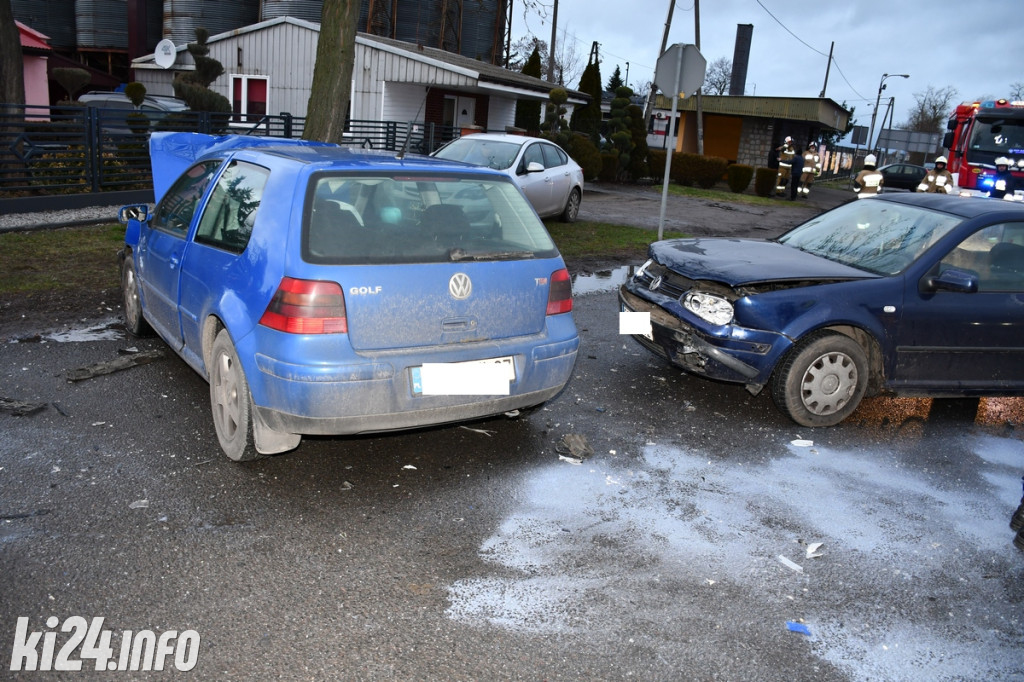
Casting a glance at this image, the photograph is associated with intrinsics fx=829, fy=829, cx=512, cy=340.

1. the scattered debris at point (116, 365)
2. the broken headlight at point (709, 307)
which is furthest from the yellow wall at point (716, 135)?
the scattered debris at point (116, 365)

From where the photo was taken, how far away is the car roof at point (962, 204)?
20.1ft

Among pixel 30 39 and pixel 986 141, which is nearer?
pixel 986 141

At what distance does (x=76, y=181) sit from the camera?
1356cm

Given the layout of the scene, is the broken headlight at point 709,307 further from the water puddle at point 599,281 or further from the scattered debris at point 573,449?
the water puddle at point 599,281

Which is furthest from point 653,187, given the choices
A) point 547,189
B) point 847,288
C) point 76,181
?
point 847,288

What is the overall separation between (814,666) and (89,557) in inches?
116

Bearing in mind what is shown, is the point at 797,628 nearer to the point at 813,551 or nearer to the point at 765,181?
the point at 813,551

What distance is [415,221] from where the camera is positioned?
171 inches

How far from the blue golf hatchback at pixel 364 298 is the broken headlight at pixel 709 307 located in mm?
1380

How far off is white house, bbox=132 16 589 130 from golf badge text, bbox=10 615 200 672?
21245 mm

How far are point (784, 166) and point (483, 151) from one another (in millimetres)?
18469

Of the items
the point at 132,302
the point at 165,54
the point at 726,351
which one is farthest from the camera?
the point at 165,54

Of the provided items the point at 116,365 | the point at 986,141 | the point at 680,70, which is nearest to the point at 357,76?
the point at 680,70

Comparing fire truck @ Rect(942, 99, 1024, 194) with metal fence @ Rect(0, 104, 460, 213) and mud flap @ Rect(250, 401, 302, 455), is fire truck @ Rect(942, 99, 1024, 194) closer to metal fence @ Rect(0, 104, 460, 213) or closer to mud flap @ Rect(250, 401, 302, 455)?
metal fence @ Rect(0, 104, 460, 213)
